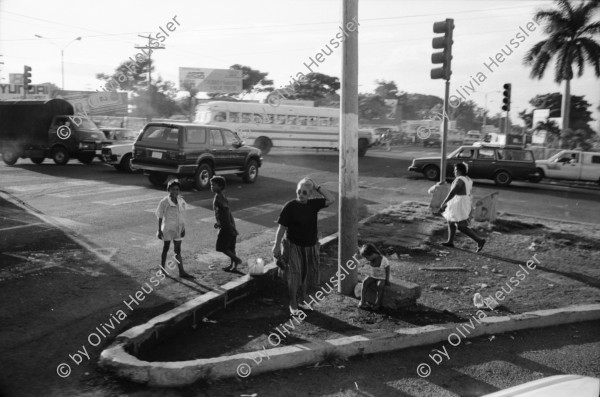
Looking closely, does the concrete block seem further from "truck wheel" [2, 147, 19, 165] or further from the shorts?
"truck wheel" [2, 147, 19, 165]

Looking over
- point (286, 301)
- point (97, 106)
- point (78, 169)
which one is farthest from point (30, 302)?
point (97, 106)

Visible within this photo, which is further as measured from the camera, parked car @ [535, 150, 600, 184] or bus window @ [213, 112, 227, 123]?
bus window @ [213, 112, 227, 123]

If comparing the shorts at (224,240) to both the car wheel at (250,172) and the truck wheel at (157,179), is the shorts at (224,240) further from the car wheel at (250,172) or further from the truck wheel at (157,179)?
the car wheel at (250,172)

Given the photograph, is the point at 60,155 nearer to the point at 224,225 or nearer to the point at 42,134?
the point at 42,134

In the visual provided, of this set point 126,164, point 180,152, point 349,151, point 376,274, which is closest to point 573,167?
point 180,152

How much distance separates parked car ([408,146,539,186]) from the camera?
21.1 m

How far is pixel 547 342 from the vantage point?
5848 mm

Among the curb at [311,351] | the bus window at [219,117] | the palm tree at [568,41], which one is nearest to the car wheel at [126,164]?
the bus window at [219,117]

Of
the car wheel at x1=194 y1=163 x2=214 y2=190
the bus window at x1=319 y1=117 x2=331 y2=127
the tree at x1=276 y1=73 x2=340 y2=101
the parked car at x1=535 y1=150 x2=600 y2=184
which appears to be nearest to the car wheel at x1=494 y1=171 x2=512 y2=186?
the parked car at x1=535 y1=150 x2=600 y2=184

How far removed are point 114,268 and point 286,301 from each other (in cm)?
262

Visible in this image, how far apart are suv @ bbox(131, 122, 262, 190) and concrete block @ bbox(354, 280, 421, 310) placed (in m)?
9.46

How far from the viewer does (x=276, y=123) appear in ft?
98.1

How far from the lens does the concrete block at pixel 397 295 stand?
6430 mm

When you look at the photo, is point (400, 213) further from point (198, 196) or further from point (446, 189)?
point (198, 196)
